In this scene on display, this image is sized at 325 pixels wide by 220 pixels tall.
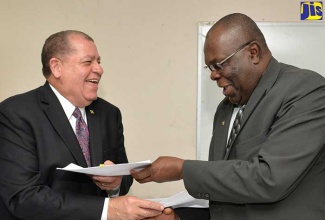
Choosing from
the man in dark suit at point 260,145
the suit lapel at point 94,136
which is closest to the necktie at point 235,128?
the man in dark suit at point 260,145

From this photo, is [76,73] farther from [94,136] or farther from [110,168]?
[110,168]

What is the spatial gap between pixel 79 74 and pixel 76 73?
2 centimetres

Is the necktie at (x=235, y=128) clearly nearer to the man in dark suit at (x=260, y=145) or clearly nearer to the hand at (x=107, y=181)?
the man in dark suit at (x=260, y=145)

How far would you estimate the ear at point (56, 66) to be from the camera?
208cm

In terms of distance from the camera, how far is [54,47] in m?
2.09

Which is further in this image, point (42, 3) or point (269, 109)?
point (42, 3)

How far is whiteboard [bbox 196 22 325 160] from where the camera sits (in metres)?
2.98

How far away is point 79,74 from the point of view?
6.89 feet

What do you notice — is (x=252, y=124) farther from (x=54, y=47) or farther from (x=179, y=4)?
(x=179, y=4)

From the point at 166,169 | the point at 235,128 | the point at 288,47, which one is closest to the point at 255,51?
the point at 235,128

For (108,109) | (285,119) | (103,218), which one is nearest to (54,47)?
(108,109)

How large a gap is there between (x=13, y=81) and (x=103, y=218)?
1.64 metres

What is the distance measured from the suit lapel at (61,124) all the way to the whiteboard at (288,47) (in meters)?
1.29

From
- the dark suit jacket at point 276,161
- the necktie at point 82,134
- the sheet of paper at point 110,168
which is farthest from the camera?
the necktie at point 82,134
